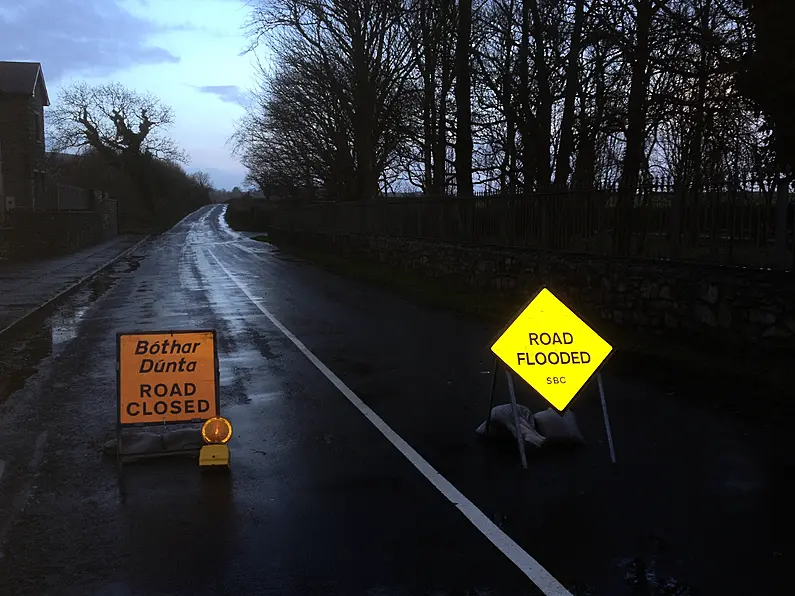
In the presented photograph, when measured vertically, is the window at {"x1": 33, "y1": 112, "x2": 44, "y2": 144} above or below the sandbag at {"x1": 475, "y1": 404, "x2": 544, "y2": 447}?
above

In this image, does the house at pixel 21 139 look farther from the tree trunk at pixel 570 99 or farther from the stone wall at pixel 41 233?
the tree trunk at pixel 570 99

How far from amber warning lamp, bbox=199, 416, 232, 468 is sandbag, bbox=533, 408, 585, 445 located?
2546mm

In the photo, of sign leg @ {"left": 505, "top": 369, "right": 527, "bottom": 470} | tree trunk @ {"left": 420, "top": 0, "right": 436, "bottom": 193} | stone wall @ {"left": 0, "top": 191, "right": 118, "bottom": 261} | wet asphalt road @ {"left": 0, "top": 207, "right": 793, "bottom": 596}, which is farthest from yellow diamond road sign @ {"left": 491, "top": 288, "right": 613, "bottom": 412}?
stone wall @ {"left": 0, "top": 191, "right": 118, "bottom": 261}

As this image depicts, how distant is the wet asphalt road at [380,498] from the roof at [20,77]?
40000mm

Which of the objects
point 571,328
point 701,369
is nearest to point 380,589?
point 571,328

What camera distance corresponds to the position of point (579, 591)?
4246 millimetres

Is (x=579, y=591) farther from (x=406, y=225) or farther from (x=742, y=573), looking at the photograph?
(x=406, y=225)

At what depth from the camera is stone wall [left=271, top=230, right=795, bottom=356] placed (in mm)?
9789

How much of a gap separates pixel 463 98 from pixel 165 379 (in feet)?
61.8

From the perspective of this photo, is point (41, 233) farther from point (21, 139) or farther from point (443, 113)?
point (443, 113)

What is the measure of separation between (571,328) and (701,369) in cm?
365

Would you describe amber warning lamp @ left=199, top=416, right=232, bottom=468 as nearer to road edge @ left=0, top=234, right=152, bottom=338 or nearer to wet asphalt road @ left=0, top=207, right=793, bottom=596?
wet asphalt road @ left=0, top=207, right=793, bottom=596

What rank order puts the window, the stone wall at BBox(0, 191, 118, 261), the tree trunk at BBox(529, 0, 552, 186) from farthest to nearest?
the window → the stone wall at BBox(0, 191, 118, 261) → the tree trunk at BBox(529, 0, 552, 186)

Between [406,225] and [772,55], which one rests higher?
[772,55]
